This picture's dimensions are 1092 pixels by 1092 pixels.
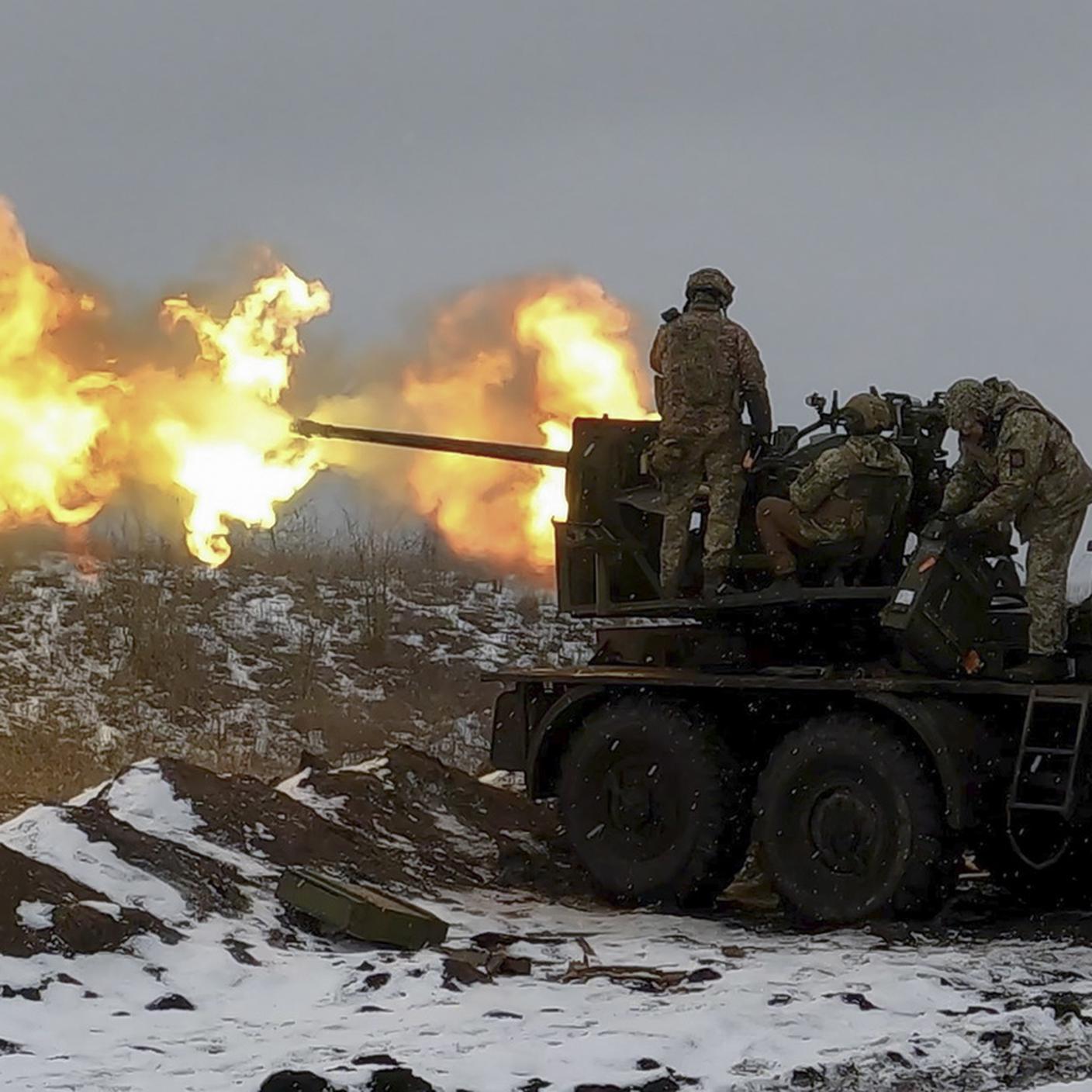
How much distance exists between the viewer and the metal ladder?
877 centimetres

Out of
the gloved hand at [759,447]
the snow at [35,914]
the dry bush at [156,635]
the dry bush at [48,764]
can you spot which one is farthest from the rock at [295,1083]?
the dry bush at [156,635]

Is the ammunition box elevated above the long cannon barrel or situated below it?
below

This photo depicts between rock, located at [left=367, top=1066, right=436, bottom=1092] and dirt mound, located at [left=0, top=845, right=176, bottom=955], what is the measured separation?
2288 mm

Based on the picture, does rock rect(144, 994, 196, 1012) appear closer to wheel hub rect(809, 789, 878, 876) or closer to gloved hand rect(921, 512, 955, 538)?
wheel hub rect(809, 789, 878, 876)

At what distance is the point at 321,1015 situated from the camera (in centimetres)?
711

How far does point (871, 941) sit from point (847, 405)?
3206 millimetres

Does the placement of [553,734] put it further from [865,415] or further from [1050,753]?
[1050,753]

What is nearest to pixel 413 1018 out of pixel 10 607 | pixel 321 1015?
pixel 321 1015

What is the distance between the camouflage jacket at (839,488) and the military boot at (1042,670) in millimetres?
1348

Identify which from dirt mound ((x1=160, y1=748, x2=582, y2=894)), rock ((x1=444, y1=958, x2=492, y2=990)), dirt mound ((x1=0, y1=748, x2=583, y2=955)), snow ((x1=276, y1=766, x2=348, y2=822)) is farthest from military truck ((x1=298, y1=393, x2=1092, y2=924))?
rock ((x1=444, y1=958, x2=492, y2=990))

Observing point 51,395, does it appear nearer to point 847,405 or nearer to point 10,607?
point 847,405

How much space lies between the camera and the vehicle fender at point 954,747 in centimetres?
902

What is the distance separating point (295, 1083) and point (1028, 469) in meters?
5.35

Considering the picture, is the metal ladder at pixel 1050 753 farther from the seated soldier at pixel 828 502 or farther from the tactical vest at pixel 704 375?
the tactical vest at pixel 704 375
